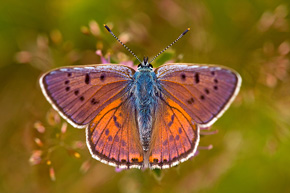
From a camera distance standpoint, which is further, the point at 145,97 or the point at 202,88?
the point at 145,97

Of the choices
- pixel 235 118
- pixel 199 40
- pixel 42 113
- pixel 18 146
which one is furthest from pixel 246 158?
pixel 18 146

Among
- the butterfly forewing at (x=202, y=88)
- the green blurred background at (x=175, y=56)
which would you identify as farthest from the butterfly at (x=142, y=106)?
the green blurred background at (x=175, y=56)

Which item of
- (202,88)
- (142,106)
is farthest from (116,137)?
(202,88)

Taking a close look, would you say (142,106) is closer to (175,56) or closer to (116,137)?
(116,137)

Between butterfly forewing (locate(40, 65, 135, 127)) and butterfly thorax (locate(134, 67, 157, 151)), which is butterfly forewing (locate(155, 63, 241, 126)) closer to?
butterfly thorax (locate(134, 67, 157, 151))

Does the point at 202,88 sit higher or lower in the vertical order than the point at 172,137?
higher

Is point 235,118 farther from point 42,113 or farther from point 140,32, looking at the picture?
point 42,113

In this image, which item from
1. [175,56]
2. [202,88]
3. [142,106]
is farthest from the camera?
[175,56]
